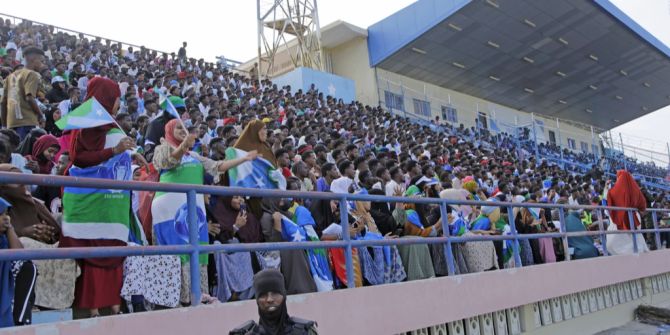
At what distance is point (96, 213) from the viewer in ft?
12.1

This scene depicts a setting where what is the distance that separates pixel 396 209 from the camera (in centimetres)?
655

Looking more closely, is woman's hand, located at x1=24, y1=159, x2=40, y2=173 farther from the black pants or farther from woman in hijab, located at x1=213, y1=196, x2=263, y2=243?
the black pants

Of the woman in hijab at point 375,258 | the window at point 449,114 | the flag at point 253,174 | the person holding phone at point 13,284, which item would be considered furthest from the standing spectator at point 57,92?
the window at point 449,114

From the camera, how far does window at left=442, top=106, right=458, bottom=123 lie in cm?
2981

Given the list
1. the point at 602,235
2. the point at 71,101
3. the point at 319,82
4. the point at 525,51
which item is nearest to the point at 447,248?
the point at 602,235

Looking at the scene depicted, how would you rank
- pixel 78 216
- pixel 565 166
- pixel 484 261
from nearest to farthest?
pixel 78 216, pixel 484 261, pixel 565 166

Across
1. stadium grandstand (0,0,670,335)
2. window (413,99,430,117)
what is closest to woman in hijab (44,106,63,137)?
stadium grandstand (0,0,670,335)

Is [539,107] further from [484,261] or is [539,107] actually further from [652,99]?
[484,261]

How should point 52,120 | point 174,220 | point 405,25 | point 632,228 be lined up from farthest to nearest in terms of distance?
point 405,25
point 632,228
point 52,120
point 174,220

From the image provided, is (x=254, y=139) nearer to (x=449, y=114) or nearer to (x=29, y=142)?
(x=29, y=142)

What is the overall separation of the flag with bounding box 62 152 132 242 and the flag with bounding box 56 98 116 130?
0.31 meters

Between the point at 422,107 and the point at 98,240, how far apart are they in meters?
26.0

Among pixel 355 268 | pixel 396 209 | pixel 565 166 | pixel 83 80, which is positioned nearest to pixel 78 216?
pixel 355 268

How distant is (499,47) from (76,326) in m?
26.2
